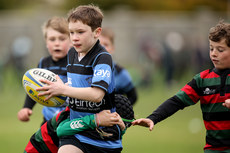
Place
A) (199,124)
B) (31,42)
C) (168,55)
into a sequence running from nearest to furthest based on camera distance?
(199,124), (168,55), (31,42)

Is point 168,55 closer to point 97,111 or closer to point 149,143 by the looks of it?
point 149,143

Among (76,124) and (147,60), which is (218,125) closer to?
(76,124)

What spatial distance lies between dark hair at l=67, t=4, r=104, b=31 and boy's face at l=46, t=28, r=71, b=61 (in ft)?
4.37

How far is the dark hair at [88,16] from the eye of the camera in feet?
13.8

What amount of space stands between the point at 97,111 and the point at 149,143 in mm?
4011

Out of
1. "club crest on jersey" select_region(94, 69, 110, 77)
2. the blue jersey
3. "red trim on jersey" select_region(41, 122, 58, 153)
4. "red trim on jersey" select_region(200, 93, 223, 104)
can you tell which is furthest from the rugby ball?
the blue jersey

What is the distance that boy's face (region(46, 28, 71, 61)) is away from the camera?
221 inches

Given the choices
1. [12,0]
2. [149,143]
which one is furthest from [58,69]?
[12,0]

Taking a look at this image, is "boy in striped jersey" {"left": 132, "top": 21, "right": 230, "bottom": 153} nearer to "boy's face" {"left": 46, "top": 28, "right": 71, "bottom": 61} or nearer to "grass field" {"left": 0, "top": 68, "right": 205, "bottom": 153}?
"boy's face" {"left": 46, "top": 28, "right": 71, "bottom": 61}

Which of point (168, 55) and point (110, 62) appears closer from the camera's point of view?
point (110, 62)

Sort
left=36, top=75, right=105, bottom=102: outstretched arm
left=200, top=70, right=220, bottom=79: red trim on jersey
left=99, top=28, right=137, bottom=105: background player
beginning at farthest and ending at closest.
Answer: left=99, top=28, right=137, bottom=105: background player < left=200, top=70, right=220, bottom=79: red trim on jersey < left=36, top=75, right=105, bottom=102: outstretched arm

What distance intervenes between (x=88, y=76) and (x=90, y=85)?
3.6 inches

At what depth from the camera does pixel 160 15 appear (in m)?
41.0

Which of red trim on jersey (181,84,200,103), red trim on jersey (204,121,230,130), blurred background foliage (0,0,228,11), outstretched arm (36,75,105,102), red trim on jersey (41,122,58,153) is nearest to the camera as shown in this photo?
outstretched arm (36,75,105,102)
